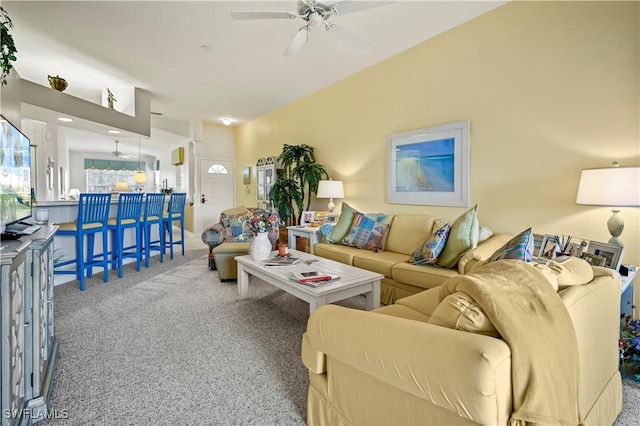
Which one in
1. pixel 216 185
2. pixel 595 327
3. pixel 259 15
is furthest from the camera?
pixel 216 185

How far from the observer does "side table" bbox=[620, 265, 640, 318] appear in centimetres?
191

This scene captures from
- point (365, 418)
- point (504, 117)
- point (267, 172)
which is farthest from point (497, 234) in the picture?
point (267, 172)

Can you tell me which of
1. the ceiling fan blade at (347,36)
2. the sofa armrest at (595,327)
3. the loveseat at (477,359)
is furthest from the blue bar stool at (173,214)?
the sofa armrest at (595,327)

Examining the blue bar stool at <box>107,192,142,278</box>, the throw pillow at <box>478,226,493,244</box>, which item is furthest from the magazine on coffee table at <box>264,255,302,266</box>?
the blue bar stool at <box>107,192,142,278</box>

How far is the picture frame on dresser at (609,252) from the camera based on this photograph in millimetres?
1869

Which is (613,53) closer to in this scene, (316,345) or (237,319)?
(316,345)

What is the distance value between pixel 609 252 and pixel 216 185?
7.29 m

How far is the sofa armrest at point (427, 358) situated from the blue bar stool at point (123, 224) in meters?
3.73

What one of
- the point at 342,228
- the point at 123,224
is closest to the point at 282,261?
the point at 342,228

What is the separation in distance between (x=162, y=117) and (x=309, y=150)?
12.9ft

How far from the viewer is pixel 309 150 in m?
5.15

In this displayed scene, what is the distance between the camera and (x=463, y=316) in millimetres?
1022

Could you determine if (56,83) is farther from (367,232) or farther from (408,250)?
(408,250)

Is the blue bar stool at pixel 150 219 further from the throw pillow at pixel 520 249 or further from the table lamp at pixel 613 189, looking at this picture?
the table lamp at pixel 613 189
